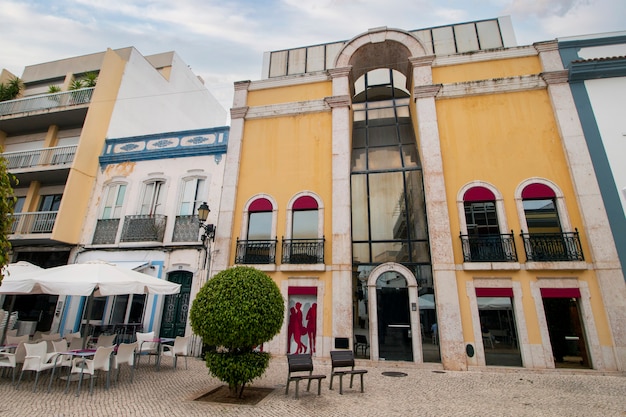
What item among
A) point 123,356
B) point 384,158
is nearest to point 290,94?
point 384,158

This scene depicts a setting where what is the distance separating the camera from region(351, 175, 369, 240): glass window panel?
39.4 ft

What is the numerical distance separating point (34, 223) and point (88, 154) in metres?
3.91

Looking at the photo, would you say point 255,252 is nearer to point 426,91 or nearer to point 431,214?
point 431,214

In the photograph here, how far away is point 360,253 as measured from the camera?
1173cm

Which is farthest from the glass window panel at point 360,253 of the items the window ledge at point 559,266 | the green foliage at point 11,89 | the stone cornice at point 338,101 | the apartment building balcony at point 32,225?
the green foliage at point 11,89

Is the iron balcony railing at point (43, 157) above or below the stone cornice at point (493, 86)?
below

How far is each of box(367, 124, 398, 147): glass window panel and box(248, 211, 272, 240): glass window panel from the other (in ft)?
18.7

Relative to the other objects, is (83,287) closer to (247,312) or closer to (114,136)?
(247,312)

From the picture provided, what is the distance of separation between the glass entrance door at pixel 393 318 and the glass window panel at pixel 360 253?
3.14 ft

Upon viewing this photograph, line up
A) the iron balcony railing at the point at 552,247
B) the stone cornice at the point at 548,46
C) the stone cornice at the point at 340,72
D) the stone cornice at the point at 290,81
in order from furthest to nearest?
1. the stone cornice at the point at 290,81
2. the stone cornice at the point at 340,72
3. the stone cornice at the point at 548,46
4. the iron balcony railing at the point at 552,247

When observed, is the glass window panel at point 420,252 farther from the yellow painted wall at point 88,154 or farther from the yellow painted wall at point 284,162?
the yellow painted wall at point 88,154

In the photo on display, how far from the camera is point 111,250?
13305mm

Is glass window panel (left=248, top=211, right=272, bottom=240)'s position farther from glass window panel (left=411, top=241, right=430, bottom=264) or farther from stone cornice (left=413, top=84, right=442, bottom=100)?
stone cornice (left=413, top=84, right=442, bottom=100)

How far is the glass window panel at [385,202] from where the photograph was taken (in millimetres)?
11930
